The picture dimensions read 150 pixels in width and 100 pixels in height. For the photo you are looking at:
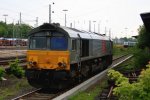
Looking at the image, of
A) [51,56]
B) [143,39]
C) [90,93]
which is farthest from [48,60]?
[143,39]

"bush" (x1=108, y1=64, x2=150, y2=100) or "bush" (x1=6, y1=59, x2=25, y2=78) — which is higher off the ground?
"bush" (x1=108, y1=64, x2=150, y2=100)

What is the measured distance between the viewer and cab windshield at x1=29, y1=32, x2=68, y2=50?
1830cm

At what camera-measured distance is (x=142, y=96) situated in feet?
29.0

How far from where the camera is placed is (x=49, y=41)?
60.8 feet

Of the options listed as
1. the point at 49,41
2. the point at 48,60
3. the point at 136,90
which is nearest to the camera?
the point at 136,90

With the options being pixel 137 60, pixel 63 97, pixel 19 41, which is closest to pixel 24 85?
pixel 63 97

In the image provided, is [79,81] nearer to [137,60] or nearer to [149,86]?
→ [137,60]

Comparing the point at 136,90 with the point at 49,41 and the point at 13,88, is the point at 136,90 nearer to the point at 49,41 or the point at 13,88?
the point at 49,41

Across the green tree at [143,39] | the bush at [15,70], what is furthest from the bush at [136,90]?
the green tree at [143,39]

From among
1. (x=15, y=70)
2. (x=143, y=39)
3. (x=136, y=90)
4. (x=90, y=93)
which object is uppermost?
(x=143, y=39)

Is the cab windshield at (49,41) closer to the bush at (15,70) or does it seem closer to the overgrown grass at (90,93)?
the overgrown grass at (90,93)

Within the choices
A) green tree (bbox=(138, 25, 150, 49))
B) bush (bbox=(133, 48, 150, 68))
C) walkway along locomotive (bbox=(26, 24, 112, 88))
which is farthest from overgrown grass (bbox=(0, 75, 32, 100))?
green tree (bbox=(138, 25, 150, 49))

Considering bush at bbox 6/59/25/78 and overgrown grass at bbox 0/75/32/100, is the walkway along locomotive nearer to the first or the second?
overgrown grass at bbox 0/75/32/100

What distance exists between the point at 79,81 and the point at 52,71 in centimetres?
328
